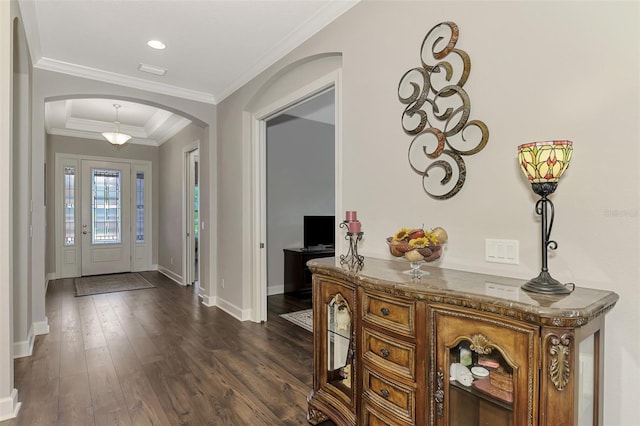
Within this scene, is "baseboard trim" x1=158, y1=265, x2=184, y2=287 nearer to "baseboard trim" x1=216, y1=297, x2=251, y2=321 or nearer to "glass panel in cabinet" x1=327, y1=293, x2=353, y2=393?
"baseboard trim" x1=216, y1=297, x2=251, y2=321

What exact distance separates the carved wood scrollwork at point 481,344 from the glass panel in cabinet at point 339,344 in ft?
2.37

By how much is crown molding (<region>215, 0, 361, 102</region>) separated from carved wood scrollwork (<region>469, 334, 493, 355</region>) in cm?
238

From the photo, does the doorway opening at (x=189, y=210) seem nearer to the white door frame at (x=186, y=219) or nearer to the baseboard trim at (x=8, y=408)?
the white door frame at (x=186, y=219)

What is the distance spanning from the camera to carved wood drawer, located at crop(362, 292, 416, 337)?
5.02ft

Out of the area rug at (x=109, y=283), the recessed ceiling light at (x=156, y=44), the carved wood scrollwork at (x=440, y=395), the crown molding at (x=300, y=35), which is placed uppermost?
the recessed ceiling light at (x=156, y=44)

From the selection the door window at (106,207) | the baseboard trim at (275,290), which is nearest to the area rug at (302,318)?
the baseboard trim at (275,290)

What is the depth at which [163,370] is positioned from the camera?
114 inches

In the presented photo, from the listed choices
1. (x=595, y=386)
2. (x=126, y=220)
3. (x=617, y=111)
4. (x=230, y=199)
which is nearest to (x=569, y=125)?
(x=617, y=111)

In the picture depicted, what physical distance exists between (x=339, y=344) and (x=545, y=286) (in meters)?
1.15

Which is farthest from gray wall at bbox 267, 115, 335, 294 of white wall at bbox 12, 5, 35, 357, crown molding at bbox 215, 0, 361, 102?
white wall at bbox 12, 5, 35, 357

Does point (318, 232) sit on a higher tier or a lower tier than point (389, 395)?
higher

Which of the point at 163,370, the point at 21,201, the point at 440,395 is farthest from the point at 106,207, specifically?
the point at 440,395

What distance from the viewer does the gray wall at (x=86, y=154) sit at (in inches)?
258

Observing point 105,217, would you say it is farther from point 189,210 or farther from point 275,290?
point 275,290
